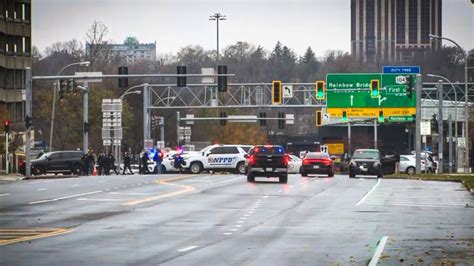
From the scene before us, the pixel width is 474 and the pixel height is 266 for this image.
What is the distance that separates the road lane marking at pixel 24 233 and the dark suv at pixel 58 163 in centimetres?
4925

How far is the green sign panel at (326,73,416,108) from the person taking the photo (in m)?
83.3

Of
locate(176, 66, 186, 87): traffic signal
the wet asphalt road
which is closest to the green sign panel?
locate(176, 66, 186, 87): traffic signal

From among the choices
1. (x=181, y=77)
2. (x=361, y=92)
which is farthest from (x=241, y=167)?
(x=361, y=92)

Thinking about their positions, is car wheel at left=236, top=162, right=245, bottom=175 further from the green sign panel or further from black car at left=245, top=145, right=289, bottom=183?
black car at left=245, top=145, right=289, bottom=183

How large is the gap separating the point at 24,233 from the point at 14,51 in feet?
275

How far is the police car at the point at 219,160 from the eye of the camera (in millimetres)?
73625

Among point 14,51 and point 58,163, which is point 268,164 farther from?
point 14,51

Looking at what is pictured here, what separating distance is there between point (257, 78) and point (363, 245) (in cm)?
12519

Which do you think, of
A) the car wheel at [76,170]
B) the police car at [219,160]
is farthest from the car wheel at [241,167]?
the car wheel at [76,170]

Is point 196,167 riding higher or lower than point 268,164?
lower

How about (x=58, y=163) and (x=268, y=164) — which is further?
(x=58, y=163)

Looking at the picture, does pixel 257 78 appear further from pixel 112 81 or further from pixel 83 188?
pixel 83 188

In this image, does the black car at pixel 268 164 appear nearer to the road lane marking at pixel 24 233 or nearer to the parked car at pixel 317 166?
the parked car at pixel 317 166

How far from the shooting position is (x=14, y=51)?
107 metres
